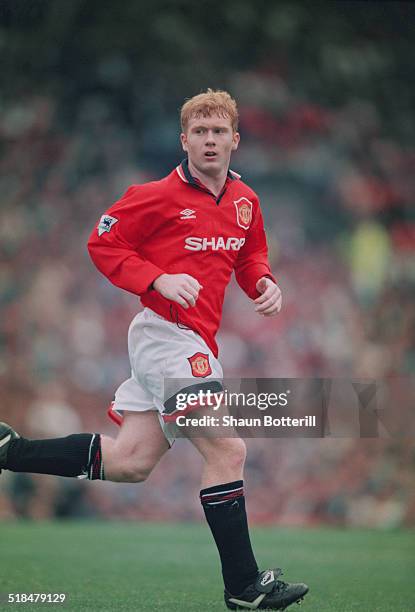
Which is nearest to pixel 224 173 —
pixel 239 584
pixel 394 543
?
pixel 239 584

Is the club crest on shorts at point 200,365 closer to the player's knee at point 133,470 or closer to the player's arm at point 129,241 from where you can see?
the player's arm at point 129,241

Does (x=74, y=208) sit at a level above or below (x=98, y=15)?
below

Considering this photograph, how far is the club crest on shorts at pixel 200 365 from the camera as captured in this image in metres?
3.36

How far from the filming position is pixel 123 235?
11.4ft

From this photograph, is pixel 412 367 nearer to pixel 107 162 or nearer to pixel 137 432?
pixel 107 162

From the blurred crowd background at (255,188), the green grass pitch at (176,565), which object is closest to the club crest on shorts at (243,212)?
the green grass pitch at (176,565)

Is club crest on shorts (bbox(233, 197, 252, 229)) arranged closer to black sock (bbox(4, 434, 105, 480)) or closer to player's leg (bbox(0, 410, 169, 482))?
player's leg (bbox(0, 410, 169, 482))

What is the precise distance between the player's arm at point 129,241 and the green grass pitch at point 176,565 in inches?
42.4

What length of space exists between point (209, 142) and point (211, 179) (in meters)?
0.14

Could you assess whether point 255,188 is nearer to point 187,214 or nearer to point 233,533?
point 187,214

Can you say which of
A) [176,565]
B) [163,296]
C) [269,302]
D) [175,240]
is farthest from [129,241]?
[176,565]

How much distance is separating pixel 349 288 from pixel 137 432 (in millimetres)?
5426

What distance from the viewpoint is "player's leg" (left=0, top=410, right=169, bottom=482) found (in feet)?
11.5

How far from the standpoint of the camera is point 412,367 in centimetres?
852
